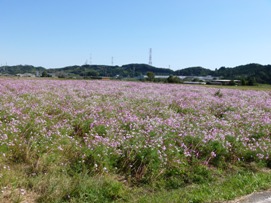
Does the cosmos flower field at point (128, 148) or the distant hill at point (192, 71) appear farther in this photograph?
the distant hill at point (192, 71)

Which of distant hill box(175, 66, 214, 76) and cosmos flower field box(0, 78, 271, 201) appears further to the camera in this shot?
distant hill box(175, 66, 214, 76)

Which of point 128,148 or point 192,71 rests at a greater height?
point 192,71

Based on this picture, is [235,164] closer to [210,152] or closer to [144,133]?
[210,152]

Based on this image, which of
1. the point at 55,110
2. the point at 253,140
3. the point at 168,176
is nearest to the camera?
the point at 168,176

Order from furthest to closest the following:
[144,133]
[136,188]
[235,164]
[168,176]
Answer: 1. [144,133]
2. [235,164]
3. [168,176]
4. [136,188]

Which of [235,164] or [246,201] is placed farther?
[235,164]

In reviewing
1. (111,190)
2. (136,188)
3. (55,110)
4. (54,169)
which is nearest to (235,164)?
(136,188)

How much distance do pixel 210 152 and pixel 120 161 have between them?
2.65 metres

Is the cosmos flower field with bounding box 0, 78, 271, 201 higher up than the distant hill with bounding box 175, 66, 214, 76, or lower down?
lower down

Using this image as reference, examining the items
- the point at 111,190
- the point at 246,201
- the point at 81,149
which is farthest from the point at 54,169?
the point at 246,201

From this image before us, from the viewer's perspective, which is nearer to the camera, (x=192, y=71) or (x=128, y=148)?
(x=128, y=148)

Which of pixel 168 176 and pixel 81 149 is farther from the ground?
pixel 81 149

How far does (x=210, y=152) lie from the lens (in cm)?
692

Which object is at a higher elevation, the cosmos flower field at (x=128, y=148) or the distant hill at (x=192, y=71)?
the distant hill at (x=192, y=71)
